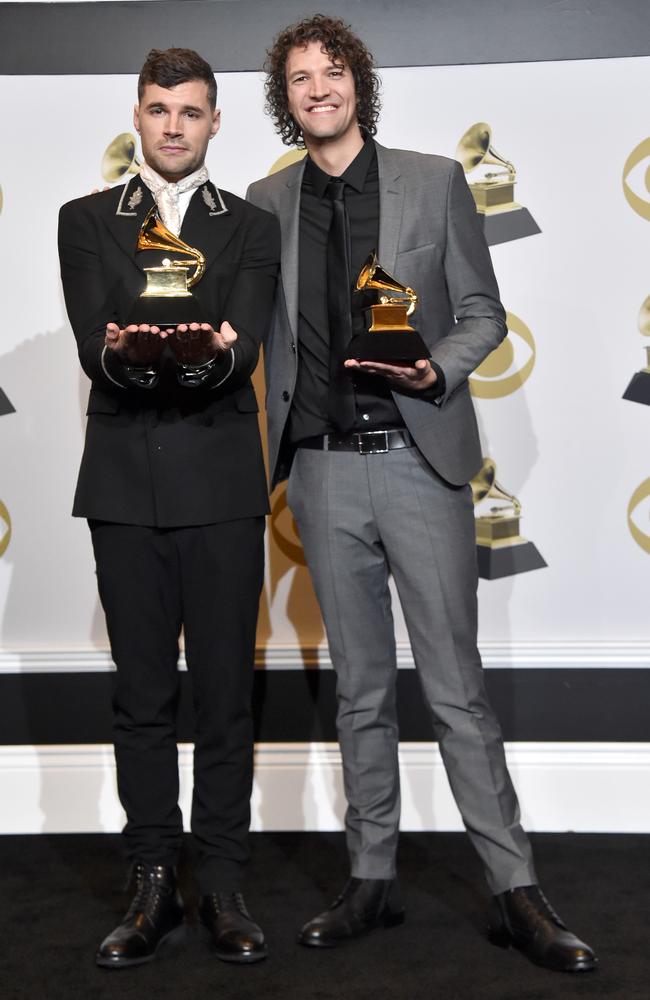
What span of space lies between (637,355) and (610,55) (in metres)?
0.86

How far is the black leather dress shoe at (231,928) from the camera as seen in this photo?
2.43 m

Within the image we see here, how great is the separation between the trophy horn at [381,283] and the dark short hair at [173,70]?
1.81 ft

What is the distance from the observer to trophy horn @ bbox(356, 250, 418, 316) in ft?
7.79

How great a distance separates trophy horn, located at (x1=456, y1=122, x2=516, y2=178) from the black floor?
197 centimetres

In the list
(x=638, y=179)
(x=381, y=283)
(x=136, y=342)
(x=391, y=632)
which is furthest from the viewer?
(x=638, y=179)

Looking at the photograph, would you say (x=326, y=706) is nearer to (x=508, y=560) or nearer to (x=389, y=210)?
(x=508, y=560)

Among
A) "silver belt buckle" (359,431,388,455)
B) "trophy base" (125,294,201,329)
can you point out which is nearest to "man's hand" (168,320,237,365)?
"trophy base" (125,294,201,329)

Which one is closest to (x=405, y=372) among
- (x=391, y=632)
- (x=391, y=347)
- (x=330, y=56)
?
(x=391, y=347)

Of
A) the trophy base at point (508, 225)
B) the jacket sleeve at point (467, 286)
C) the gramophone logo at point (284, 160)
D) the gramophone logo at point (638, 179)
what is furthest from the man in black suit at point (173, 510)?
the gramophone logo at point (638, 179)

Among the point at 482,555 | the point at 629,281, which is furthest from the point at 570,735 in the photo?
the point at 629,281

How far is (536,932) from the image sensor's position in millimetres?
2400

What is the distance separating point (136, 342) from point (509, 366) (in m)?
1.44

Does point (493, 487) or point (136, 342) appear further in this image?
point (493, 487)

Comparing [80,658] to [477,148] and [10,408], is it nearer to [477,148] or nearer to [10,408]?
[10,408]
